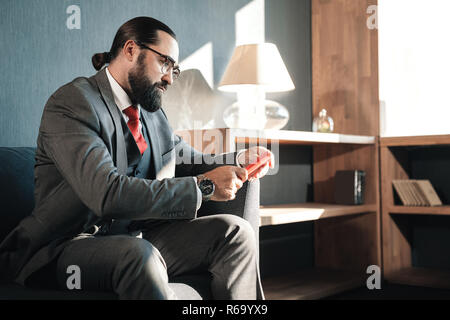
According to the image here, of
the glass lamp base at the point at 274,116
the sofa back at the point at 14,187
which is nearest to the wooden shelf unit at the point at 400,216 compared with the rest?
the glass lamp base at the point at 274,116

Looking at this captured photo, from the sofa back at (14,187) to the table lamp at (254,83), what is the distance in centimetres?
119

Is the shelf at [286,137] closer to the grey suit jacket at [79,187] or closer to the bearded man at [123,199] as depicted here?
the bearded man at [123,199]

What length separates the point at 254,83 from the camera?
8.33 ft

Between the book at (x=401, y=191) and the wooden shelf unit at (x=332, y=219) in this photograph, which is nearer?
the wooden shelf unit at (x=332, y=219)

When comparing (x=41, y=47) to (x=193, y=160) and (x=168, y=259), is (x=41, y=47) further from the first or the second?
(x=168, y=259)

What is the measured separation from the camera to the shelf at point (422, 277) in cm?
286

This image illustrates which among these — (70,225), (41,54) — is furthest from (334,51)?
(70,225)

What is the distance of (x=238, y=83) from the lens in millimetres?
2559

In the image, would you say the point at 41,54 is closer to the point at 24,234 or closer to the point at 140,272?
the point at 24,234

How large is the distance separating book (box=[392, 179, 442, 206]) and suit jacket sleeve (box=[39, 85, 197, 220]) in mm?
2003

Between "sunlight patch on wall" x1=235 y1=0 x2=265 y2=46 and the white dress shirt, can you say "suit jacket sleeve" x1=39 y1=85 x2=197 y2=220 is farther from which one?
"sunlight patch on wall" x1=235 y1=0 x2=265 y2=46

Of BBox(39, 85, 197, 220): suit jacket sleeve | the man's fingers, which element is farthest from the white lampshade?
BBox(39, 85, 197, 220): suit jacket sleeve

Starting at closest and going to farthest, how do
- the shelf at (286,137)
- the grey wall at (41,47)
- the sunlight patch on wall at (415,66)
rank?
1. the grey wall at (41,47)
2. the shelf at (286,137)
3. the sunlight patch on wall at (415,66)

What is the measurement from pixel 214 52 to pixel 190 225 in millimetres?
1453
